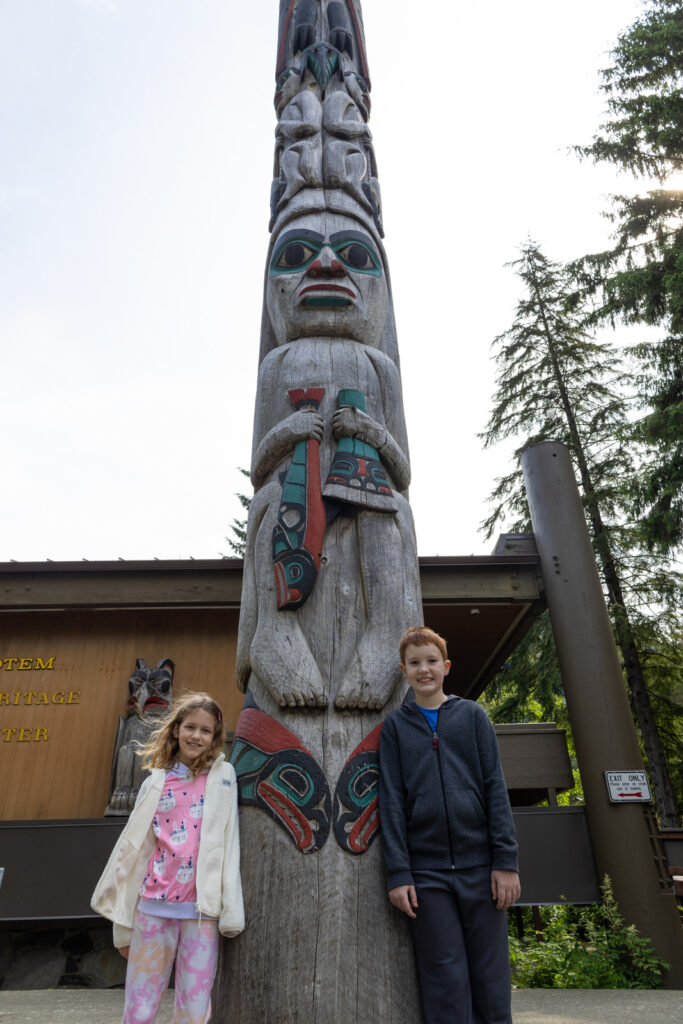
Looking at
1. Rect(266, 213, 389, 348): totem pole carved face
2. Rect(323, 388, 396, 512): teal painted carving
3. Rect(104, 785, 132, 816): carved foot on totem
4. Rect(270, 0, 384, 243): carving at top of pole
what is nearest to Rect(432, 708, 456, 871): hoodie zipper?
Rect(323, 388, 396, 512): teal painted carving

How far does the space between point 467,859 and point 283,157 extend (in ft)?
17.8

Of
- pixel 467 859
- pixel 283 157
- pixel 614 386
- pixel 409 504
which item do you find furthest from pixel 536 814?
pixel 614 386

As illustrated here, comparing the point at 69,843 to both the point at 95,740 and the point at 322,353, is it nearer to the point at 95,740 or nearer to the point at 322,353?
the point at 95,740

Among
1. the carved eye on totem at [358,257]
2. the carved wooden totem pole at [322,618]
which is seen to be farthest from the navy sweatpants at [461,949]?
the carved eye on totem at [358,257]

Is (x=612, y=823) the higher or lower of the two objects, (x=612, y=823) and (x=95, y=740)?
the lower

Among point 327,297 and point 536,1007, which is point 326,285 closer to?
point 327,297

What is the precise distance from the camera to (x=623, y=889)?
533 cm

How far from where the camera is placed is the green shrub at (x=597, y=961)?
4.82 m

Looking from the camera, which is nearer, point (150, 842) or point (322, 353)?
point (150, 842)

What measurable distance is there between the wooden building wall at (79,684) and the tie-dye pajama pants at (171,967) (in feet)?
16.4

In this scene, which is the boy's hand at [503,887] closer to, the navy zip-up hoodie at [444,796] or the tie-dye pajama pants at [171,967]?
the navy zip-up hoodie at [444,796]

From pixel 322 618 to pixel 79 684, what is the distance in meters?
5.42

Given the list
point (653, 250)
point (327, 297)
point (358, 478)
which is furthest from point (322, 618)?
point (653, 250)

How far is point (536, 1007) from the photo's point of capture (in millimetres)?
3965
